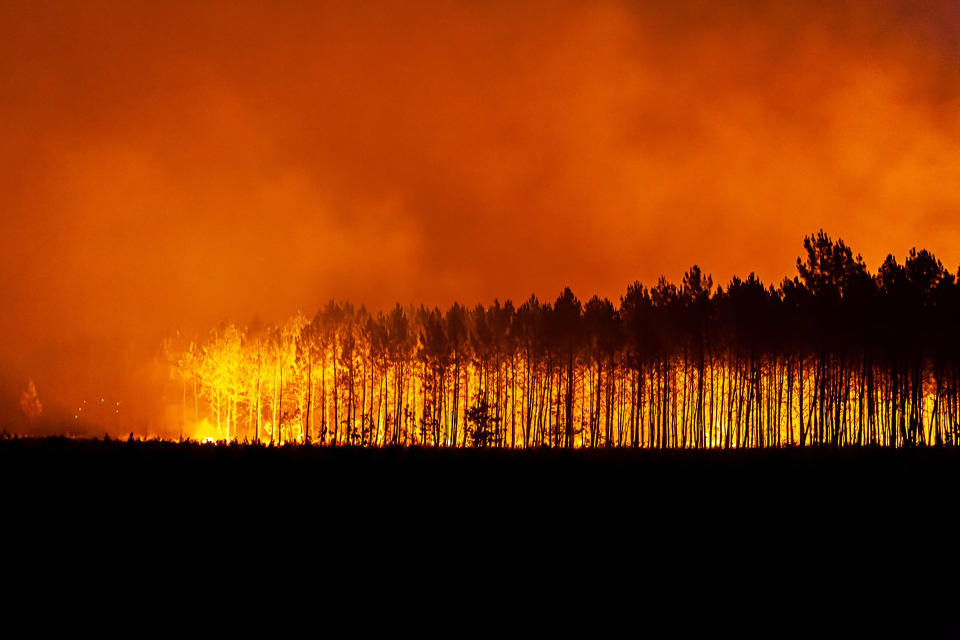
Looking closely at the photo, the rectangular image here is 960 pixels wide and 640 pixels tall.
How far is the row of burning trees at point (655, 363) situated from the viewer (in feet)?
161

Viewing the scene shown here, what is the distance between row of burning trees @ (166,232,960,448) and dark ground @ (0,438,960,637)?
1682cm

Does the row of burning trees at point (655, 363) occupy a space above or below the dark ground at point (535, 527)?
above

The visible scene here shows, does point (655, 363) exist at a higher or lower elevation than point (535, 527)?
higher

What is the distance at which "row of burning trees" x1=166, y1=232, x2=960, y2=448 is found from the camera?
49.0 m

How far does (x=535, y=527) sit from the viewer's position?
13.5 meters

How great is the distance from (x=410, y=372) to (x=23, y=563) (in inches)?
2477

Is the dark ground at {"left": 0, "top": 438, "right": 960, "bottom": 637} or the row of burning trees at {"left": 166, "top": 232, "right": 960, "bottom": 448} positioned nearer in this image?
the dark ground at {"left": 0, "top": 438, "right": 960, "bottom": 637}

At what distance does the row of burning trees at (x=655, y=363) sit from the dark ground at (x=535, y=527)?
55.2 feet

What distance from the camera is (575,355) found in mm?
64188

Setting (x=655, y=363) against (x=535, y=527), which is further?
(x=655, y=363)

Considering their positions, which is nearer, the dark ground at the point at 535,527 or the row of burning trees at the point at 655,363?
→ the dark ground at the point at 535,527

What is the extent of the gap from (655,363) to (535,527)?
47.3m

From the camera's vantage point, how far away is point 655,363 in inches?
2322

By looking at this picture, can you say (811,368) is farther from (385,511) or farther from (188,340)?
(188,340)
